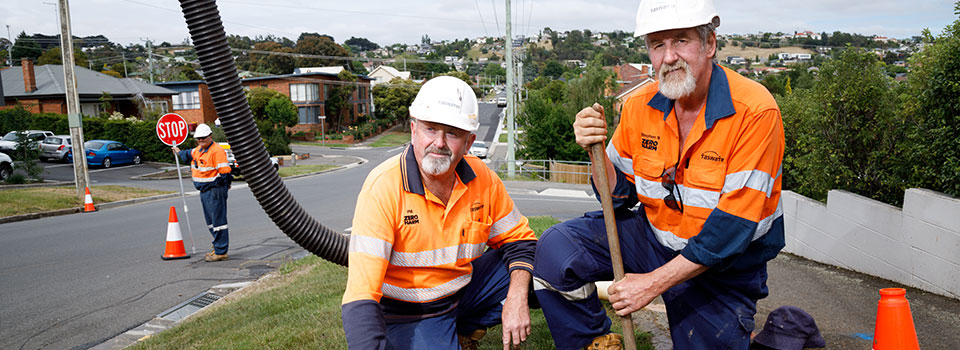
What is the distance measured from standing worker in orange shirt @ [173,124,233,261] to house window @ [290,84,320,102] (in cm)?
4979

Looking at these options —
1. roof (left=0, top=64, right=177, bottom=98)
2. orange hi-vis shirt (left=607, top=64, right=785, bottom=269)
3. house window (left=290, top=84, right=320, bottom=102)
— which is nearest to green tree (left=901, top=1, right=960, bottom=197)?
orange hi-vis shirt (left=607, top=64, right=785, bottom=269)

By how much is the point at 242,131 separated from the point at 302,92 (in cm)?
5655

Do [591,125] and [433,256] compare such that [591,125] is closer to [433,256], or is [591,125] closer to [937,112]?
[433,256]

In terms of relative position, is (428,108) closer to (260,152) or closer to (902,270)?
(260,152)

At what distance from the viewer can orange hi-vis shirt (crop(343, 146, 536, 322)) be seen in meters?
3.15

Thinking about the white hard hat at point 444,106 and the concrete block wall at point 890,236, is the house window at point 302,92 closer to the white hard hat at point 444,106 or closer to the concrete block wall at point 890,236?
the concrete block wall at point 890,236

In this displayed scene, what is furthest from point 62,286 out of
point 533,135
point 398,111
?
point 398,111

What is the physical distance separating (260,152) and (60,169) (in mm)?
30042

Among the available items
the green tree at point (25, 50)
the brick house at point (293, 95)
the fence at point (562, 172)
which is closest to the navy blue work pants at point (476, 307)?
the fence at point (562, 172)

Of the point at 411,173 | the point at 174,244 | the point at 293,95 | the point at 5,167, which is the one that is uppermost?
the point at 293,95

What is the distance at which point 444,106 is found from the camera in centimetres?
326

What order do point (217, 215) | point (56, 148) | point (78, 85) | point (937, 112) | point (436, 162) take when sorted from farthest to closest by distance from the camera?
point (78, 85)
point (56, 148)
point (217, 215)
point (937, 112)
point (436, 162)

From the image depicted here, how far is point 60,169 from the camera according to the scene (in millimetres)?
28609

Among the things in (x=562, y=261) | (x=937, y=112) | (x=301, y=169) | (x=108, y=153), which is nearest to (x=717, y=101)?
(x=562, y=261)
